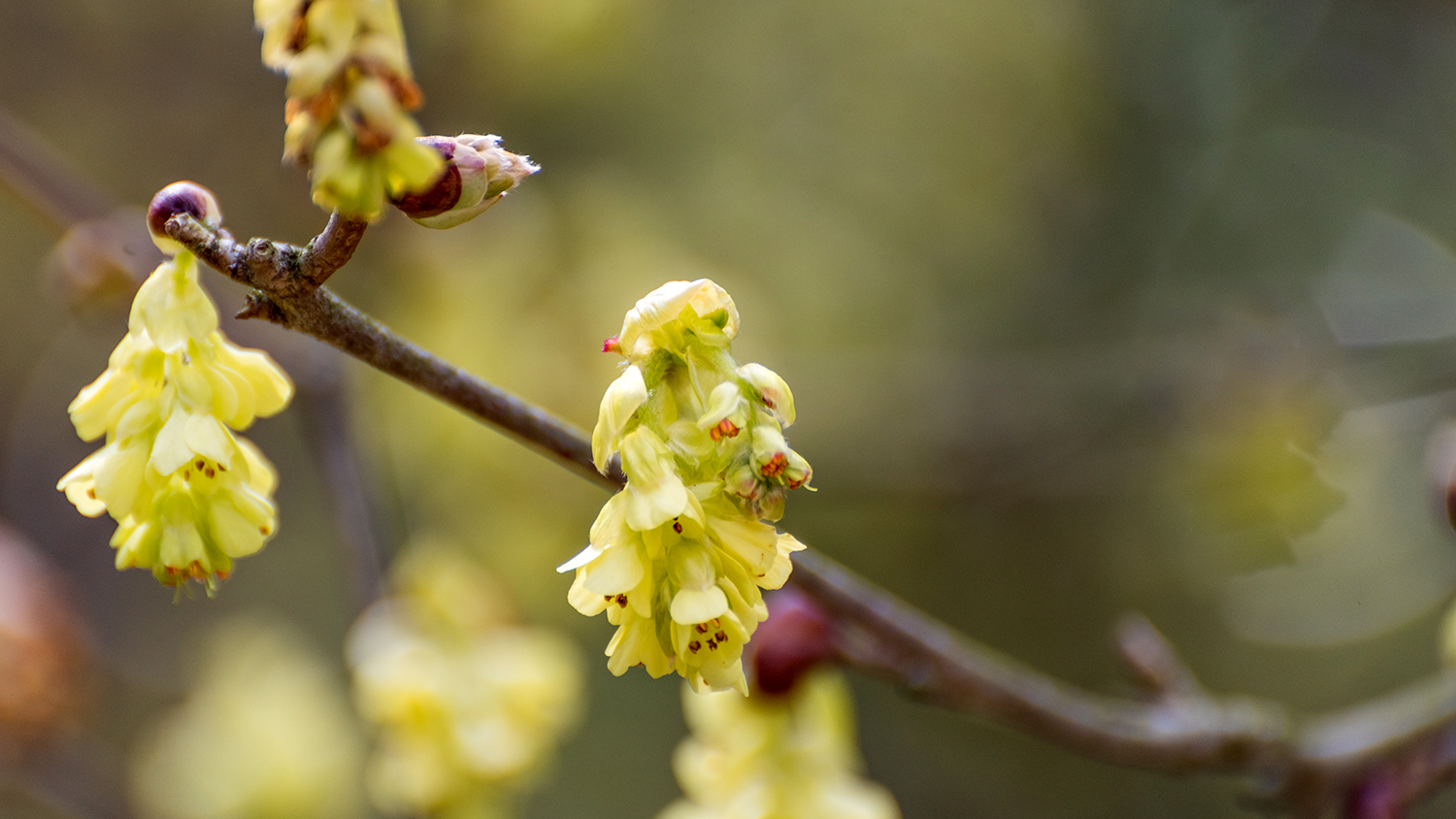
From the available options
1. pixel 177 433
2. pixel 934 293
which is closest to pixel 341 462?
pixel 177 433

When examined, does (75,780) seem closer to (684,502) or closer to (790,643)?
(790,643)

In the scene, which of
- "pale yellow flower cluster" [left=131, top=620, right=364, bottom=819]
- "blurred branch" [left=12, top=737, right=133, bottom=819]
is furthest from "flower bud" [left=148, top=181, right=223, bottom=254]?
"pale yellow flower cluster" [left=131, top=620, right=364, bottom=819]

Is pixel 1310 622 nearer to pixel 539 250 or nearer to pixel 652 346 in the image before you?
pixel 539 250

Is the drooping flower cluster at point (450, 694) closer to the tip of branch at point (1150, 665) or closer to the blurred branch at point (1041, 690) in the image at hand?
the blurred branch at point (1041, 690)

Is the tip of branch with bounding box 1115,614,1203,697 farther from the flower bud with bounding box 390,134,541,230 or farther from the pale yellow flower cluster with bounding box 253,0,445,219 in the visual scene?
the pale yellow flower cluster with bounding box 253,0,445,219

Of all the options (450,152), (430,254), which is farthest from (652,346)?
(430,254)

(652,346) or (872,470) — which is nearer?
(652,346)
